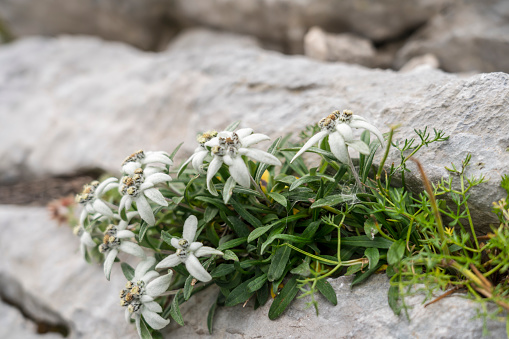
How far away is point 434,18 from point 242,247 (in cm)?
376

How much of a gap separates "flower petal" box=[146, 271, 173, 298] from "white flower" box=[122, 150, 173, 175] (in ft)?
1.81

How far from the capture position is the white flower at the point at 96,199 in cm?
199

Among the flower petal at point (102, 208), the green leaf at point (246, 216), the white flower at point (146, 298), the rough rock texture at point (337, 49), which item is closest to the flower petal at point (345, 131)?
the green leaf at point (246, 216)

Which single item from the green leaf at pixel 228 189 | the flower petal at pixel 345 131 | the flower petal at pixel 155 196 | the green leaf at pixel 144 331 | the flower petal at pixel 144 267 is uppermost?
the flower petal at pixel 345 131

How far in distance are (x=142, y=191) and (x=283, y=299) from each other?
2.82 feet

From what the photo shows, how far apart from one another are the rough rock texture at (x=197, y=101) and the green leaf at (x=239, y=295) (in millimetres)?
1071

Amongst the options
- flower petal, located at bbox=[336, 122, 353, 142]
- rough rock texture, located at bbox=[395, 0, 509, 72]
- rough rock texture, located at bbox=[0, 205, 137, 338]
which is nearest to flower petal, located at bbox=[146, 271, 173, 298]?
rough rock texture, located at bbox=[0, 205, 137, 338]

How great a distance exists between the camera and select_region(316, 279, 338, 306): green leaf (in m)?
1.68

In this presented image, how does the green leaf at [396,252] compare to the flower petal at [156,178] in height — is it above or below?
above

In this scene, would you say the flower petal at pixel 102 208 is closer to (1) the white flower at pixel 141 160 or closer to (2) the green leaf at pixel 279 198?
(1) the white flower at pixel 141 160

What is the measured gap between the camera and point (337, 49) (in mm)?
4160

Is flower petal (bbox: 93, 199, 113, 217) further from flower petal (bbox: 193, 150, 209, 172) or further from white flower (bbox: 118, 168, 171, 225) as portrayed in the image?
flower petal (bbox: 193, 150, 209, 172)

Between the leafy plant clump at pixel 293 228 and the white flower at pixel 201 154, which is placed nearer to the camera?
the leafy plant clump at pixel 293 228

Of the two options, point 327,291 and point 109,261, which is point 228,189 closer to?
point 327,291
